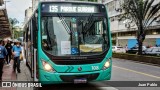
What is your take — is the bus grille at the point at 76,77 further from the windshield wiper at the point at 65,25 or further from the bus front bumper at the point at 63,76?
the windshield wiper at the point at 65,25

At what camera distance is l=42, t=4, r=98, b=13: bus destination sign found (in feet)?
36.2

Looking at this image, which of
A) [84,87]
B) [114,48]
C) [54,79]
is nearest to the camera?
[54,79]

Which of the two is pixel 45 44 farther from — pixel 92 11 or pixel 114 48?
pixel 114 48

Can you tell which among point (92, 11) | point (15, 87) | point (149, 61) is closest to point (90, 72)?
point (92, 11)

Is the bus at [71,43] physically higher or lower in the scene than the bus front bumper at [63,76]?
higher

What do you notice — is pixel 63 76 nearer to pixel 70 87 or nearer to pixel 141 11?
pixel 70 87

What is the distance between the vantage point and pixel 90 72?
35.4ft

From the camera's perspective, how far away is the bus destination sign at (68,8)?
11.0 m

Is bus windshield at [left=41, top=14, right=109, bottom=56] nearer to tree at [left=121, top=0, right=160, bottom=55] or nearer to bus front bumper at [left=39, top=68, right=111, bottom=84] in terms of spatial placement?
bus front bumper at [left=39, top=68, right=111, bottom=84]

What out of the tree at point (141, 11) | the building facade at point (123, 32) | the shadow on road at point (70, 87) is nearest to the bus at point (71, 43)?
the shadow on road at point (70, 87)

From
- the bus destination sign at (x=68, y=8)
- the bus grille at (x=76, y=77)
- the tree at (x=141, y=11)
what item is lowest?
the bus grille at (x=76, y=77)

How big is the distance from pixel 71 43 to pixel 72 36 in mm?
247

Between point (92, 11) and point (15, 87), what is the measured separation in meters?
3.86

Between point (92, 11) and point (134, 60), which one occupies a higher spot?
point (92, 11)
